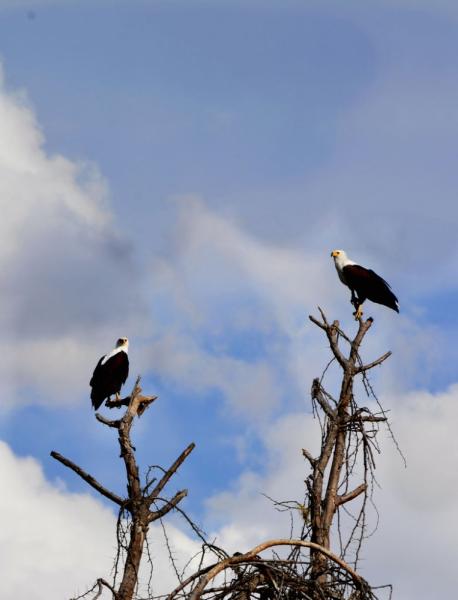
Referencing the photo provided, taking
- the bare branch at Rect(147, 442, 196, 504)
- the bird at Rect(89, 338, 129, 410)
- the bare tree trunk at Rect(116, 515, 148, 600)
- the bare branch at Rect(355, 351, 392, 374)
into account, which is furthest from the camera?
the bird at Rect(89, 338, 129, 410)

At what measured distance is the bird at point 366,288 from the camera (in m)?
14.3

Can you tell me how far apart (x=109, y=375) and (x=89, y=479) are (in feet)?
15.0

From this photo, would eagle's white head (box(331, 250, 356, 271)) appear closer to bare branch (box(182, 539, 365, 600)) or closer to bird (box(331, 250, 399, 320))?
bird (box(331, 250, 399, 320))

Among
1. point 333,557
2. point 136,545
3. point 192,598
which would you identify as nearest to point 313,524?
point 136,545

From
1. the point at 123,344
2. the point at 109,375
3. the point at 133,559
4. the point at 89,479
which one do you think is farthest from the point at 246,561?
the point at 123,344

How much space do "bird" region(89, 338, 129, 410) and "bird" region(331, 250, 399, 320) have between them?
363 cm

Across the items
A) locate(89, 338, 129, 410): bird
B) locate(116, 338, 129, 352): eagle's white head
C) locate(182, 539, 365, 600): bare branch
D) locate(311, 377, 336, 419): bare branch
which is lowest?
locate(182, 539, 365, 600): bare branch

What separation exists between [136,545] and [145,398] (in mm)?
2310

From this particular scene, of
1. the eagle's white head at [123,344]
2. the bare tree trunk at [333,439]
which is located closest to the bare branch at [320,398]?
the bare tree trunk at [333,439]

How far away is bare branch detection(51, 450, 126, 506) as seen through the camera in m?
9.55

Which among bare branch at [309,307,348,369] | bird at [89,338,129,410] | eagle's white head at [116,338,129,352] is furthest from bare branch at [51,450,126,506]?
eagle's white head at [116,338,129,352]

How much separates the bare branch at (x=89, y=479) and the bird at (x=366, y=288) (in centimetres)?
543

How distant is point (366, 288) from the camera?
568 inches

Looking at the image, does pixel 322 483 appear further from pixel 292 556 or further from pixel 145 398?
pixel 292 556
